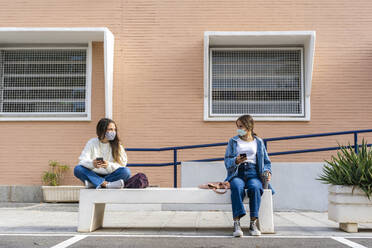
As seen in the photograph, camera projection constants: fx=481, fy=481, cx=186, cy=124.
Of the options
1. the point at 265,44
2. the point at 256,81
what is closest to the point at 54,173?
the point at 256,81

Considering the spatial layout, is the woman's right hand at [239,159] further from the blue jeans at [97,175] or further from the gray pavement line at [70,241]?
the gray pavement line at [70,241]

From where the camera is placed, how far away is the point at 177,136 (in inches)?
417

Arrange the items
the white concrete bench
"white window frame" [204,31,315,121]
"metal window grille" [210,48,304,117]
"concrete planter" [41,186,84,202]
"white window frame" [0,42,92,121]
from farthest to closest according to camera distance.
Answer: "metal window grille" [210,48,304,117] < "white window frame" [0,42,92,121] < "white window frame" [204,31,315,121] < "concrete planter" [41,186,84,202] < the white concrete bench

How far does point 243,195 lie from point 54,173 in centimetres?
555

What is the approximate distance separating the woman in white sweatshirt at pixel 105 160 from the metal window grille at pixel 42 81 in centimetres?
460

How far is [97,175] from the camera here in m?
6.55

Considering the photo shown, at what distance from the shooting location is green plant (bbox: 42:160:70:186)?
34.1 feet

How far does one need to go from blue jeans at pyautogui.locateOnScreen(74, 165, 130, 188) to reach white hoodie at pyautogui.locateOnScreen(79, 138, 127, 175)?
0.05m

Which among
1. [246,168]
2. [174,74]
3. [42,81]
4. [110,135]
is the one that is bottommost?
[246,168]

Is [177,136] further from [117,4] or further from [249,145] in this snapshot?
[249,145]

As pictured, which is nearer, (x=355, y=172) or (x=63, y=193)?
(x=355, y=172)

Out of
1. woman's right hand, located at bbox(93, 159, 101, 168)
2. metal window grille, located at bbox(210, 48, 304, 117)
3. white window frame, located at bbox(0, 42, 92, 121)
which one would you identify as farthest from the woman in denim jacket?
white window frame, located at bbox(0, 42, 92, 121)

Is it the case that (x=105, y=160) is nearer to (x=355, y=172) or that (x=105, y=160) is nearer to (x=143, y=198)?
(x=143, y=198)

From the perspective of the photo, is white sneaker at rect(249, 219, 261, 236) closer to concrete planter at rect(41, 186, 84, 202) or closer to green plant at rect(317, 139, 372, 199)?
green plant at rect(317, 139, 372, 199)
